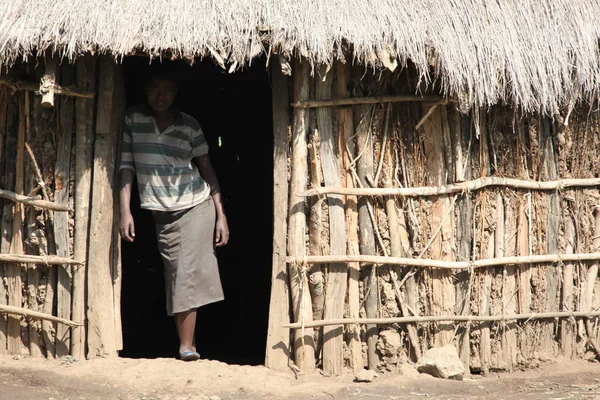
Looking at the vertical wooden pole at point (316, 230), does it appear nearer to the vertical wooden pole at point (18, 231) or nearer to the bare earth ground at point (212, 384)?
the bare earth ground at point (212, 384)

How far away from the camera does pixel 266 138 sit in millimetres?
8273

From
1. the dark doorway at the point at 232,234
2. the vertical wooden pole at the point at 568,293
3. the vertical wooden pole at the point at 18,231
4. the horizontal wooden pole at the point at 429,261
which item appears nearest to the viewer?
the horizontal wooden pole at the point at 429,261

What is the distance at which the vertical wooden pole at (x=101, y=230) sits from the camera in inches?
235

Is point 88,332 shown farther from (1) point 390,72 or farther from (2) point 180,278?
(1) point 390,72

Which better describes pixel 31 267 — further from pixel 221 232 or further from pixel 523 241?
pixel 523 241

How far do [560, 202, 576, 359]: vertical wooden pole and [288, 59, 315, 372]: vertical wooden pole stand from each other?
1.92 meters

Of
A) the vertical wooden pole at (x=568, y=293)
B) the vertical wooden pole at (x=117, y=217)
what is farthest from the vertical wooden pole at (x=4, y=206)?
the vertical wooden pole at (x=568, y=293)

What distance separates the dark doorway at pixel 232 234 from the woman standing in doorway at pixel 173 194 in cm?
181

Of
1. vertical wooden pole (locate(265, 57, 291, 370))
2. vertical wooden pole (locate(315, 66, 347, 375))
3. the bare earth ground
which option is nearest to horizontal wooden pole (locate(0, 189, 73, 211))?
the bare earth ground

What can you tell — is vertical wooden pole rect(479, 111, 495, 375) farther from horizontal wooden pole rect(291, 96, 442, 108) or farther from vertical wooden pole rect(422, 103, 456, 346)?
horizontal wooden pole rect(291, 96, 442, 108)

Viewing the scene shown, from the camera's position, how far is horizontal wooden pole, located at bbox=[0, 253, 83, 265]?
19.5ft

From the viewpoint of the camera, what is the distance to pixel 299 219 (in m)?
5.91

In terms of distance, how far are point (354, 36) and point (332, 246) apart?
4.53 ft

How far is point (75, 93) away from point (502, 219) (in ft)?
10.0
